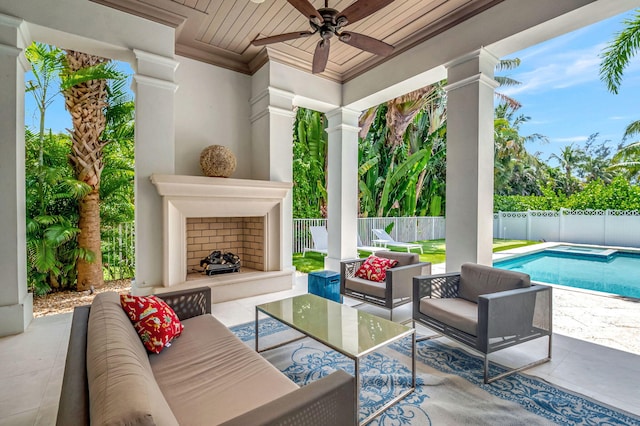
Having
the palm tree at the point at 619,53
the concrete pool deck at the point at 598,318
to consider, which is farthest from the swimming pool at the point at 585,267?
the palm tree at the point at 619,53

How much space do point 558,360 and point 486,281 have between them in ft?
2.73

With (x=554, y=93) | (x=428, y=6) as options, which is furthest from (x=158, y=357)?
(x=554, y=93)

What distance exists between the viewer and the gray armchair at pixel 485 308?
2348 mm

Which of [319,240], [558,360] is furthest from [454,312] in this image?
[319,240]

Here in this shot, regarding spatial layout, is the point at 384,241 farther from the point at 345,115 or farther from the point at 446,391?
the point at 446,391

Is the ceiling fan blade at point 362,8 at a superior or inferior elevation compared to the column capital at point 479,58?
inferior

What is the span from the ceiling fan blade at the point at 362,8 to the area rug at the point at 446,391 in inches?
122

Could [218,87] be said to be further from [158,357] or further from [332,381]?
[332,381]

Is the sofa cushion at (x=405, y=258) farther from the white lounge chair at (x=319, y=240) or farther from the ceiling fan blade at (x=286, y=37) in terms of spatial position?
the white lounge chair at (x=319, y=240)

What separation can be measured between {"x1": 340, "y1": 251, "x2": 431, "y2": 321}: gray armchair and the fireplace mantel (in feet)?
4.71

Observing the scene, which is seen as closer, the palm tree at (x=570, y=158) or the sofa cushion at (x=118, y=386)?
the sofa cushion at (x=118, y=386)

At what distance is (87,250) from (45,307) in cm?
89

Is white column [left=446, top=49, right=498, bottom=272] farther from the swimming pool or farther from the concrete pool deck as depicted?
the swimming pool

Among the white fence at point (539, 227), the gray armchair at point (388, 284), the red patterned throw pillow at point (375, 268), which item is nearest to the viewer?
the gray armchair at point (388, 284)
